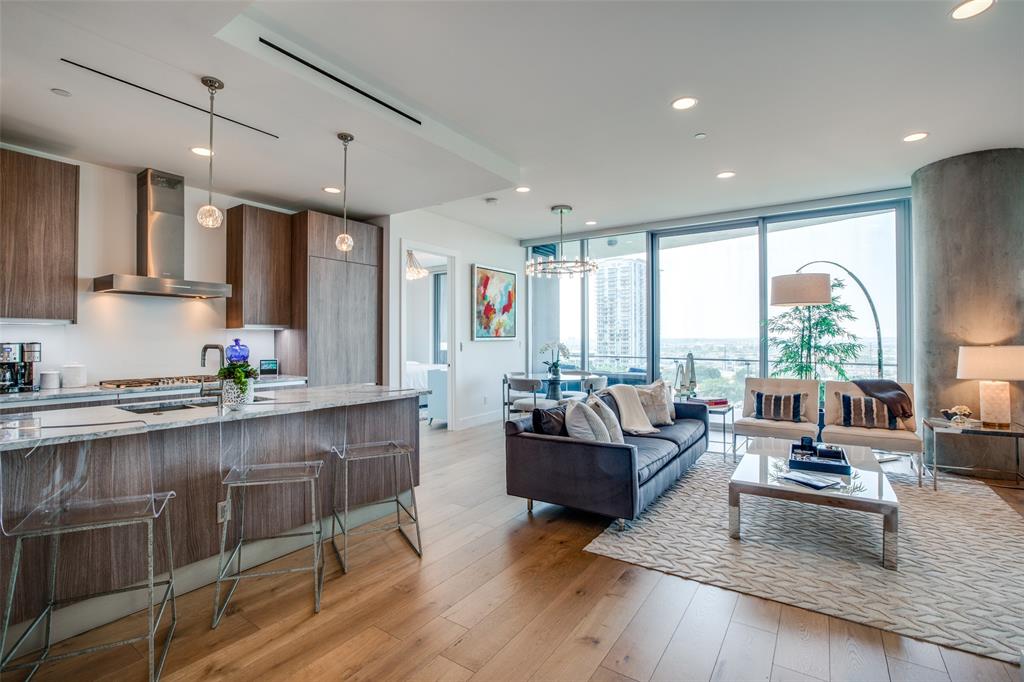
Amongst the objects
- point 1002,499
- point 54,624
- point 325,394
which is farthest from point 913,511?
point 54,624

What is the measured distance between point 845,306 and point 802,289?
1.56 meters

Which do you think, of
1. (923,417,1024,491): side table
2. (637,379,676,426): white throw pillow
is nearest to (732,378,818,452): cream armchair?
(637,379,676,426): white throw pillow

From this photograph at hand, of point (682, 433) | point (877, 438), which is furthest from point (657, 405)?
point (877, 438)

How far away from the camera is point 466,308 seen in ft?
22.6

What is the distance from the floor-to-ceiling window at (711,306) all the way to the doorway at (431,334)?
2946 millimetres

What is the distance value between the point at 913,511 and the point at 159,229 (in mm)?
6258

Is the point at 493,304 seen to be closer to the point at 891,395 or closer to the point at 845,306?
the point at 845,306

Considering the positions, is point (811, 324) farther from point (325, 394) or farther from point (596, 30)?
point (325, 394)

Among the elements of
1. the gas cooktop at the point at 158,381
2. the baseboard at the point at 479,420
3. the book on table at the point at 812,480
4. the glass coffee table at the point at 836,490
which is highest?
the gas cooktop at the point at 158,381

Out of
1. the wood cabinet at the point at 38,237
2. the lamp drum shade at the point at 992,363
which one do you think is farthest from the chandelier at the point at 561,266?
the wood cabinet at the point at 38,237

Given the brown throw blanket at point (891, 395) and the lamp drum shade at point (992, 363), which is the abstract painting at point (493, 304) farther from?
the lamp drum shade at point (992, 363)

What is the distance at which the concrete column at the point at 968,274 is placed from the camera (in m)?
4.34

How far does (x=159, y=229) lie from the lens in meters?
4.14

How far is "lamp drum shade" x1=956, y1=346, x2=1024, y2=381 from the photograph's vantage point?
13.0ft
